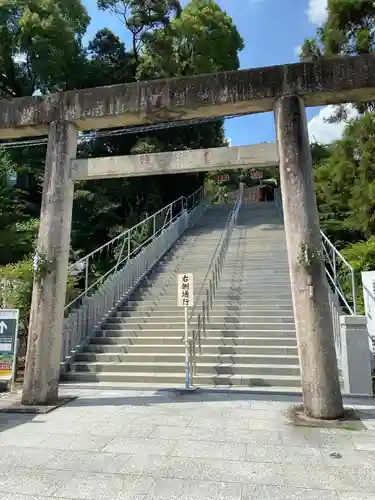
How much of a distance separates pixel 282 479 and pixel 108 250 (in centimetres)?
1424

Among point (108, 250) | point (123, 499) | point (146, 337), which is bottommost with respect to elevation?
point (123, 499)

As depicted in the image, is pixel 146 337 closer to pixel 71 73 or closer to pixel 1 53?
pixel 71 73

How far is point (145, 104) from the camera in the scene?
6613 mm

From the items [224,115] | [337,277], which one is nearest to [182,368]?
[224,115]

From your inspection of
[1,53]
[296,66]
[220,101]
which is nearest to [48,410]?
[220,101]

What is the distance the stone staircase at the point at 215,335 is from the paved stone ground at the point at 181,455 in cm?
165

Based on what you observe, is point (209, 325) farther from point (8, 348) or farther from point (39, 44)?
point (39, 44)

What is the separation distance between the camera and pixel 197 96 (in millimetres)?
6480

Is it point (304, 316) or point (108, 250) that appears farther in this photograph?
point (108, 250)

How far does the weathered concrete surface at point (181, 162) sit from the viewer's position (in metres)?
6.33

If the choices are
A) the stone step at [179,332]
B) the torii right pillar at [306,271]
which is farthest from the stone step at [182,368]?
the torii right pillar at [306,271]

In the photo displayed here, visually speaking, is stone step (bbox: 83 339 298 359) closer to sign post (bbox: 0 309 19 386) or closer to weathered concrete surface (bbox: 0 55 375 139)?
sign post (bbox: 0 309 19 386)

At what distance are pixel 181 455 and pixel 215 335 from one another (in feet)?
16.1

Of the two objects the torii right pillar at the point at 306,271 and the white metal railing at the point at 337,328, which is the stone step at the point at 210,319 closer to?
the white metal railing at the point at 337,328
